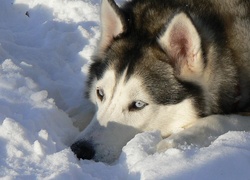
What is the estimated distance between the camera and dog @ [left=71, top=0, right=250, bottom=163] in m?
3.38

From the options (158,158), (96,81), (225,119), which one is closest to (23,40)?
(96,81)

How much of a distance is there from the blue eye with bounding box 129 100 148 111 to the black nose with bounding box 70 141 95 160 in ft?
1.25

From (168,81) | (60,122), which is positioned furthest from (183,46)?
(60,122)

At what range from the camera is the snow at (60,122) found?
9.05 ft

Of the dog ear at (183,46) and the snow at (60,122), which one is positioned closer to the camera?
the snow at (60,122)

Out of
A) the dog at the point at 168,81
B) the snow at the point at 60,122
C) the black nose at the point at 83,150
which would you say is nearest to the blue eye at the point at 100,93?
the dog at the point at 168,81

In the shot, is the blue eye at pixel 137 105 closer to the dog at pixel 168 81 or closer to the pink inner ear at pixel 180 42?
the dog at pixel 168 81

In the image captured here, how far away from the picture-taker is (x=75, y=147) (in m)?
3.24

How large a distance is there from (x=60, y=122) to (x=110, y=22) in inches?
31.2

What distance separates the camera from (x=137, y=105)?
3.49 metres

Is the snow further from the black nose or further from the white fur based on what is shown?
the white fur

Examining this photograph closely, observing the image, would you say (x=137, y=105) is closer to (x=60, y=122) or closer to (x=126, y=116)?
(x=126, y=116)

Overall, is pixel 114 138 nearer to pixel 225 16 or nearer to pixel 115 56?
pixel 115 56

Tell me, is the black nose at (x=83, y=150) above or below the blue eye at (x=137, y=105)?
below
